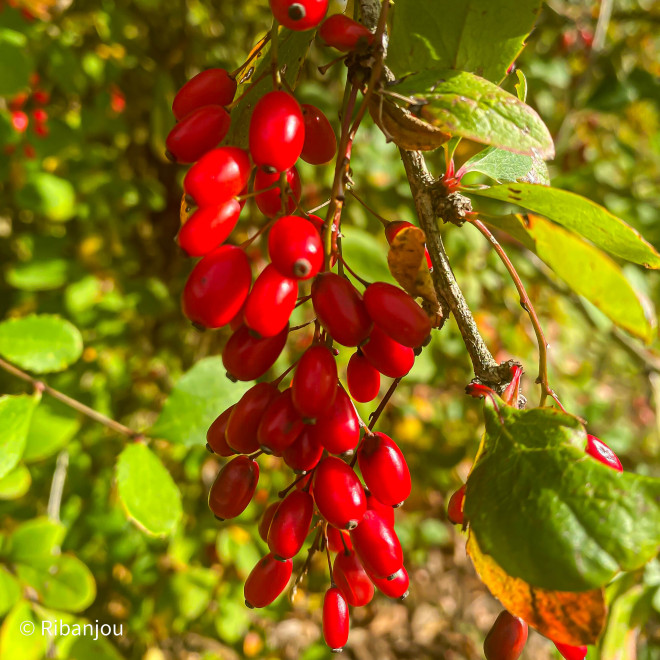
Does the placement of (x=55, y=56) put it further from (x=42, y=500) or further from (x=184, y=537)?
(x=184, y=537)

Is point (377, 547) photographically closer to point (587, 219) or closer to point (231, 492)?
point (231, 492)

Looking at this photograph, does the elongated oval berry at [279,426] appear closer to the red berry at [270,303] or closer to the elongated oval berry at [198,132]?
the red berry at [270,303]

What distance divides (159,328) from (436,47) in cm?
209

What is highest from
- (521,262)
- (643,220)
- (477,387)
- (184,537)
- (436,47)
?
(436,47)

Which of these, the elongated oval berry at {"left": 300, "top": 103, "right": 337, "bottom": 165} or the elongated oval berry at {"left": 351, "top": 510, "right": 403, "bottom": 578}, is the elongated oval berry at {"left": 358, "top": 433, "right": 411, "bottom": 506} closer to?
the elongated oval berry at {"left": 351, "top": 510, "right": 403, "bottom": 578}

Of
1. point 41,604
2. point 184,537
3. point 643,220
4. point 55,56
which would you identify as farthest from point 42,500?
point 643,220

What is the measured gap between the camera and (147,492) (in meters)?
1.10

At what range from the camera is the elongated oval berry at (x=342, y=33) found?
60 cm

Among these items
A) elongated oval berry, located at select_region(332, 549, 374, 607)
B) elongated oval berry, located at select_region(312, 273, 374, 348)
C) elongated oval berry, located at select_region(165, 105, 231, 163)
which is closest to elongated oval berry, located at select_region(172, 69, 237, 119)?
elongated oval berry, located at select_region(165, 105, 231, 163)

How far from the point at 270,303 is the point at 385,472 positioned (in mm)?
252

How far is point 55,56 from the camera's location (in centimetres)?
176

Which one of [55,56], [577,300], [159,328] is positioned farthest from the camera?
[159,328]

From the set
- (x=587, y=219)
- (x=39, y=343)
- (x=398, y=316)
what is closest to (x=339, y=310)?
(x=398, y=316)

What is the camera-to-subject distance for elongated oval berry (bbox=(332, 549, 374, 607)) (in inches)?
30.8
